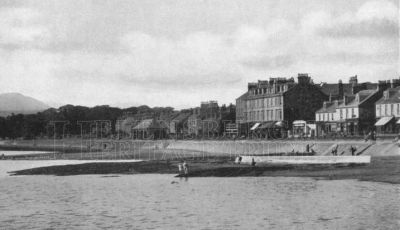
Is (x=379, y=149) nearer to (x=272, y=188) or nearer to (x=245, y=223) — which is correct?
(x=272, y=188)

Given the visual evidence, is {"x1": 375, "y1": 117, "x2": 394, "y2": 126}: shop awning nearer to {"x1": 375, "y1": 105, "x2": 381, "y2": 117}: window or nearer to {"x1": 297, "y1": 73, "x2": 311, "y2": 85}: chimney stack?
{"x1": 375, "y1": 105, "x2": 381, "y2": 117}: window

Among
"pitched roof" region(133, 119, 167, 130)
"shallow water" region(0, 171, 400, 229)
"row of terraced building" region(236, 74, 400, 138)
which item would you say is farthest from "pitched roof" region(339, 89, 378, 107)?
"pitched roof" region(133, 119, 167, 130)

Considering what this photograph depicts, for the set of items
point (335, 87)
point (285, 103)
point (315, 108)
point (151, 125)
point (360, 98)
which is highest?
point (335, 87)

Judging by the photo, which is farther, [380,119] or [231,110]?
[231,110]

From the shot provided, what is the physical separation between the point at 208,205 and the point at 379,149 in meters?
27.7

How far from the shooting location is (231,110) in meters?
140

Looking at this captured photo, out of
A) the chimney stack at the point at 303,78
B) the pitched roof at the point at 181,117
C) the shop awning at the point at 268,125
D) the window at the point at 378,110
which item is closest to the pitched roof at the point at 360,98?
the window at the point at 378,110

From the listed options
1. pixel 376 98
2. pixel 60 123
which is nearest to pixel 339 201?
pixel 376 98

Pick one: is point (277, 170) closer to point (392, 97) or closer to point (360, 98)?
point (392, 97)

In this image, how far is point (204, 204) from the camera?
31.7 metres

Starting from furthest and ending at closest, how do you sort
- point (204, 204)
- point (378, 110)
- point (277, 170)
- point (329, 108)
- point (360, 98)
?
point (329, 108) → point (360, 98) → point (378, 110) → point (277, 170) → point (204, 204)

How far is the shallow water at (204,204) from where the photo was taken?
26.4 metres

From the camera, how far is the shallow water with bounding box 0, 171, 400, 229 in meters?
26.4

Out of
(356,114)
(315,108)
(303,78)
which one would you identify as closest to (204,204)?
(356,114)
